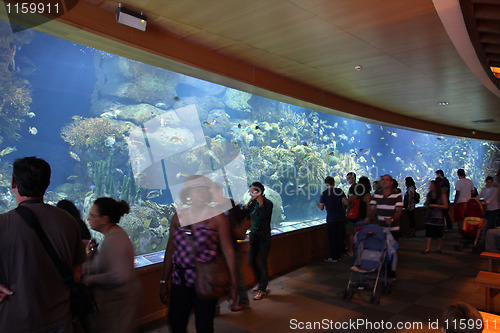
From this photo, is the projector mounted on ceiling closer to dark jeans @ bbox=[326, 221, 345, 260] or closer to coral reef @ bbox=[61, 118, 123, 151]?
dark jeans @ bbox=[326, 221, 345, 260]

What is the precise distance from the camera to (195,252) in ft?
7.09

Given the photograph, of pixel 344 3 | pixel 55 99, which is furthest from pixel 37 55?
pixel 344 3

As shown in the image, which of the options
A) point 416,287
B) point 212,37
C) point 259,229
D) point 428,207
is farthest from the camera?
point 428,207

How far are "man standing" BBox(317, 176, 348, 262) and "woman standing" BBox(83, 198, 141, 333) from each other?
15.9ft

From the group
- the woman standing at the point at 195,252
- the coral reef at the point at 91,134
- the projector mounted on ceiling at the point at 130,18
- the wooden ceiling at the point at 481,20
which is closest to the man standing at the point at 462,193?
the wooden ceiling at the point at 481,20

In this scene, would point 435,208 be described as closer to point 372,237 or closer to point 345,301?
point 372,237

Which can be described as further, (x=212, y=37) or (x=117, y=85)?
(x=117, y=85)

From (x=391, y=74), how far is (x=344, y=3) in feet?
9.89

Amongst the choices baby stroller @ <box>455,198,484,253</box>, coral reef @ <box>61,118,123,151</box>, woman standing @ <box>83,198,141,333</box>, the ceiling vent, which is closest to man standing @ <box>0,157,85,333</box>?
woman standing @ <box>83,198,141,333</box>

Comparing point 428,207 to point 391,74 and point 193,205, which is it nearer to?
point 391,74

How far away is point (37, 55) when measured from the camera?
11.0 metres

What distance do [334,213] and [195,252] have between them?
478cm

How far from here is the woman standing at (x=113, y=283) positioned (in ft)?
6.73

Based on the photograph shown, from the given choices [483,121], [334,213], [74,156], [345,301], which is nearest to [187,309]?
[345,301]
